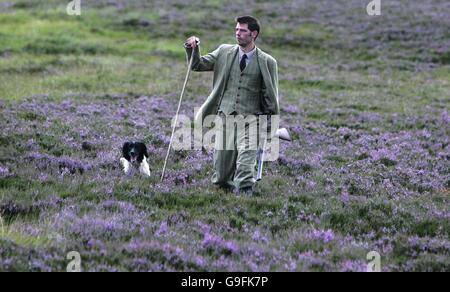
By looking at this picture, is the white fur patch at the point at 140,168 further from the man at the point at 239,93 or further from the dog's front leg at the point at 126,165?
the man at the point at 239,93

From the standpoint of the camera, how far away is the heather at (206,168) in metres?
7.72

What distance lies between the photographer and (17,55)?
92.8 ft

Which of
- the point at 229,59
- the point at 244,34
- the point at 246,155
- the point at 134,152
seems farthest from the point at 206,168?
the point at 244,34

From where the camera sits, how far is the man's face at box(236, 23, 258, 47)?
34.2ft

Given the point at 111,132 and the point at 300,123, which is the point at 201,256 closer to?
the point at 111,132

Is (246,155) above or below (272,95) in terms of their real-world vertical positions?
below

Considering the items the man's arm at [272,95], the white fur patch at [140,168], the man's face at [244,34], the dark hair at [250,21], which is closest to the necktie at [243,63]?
the man's face at [244,34]

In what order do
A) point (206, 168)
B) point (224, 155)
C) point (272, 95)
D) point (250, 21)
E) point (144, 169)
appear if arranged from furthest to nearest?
point (206, 168), point (144, 169), point (224, 155), point (272, 95), point (250, 21)

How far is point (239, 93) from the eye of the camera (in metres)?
10.7

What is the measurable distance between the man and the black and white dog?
148 cm

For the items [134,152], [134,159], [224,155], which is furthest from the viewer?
[134,159]

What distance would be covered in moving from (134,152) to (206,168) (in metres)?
1.77

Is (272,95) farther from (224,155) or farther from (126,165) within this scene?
(126,165)
